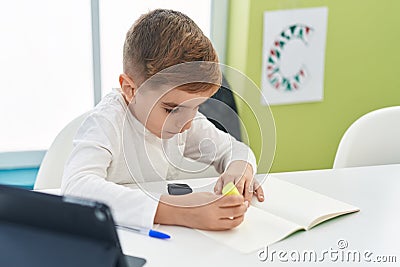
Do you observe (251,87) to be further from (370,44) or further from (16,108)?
(370,44)

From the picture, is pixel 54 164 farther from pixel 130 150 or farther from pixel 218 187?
pixel 218 187

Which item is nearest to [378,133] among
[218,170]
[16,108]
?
[218,170]

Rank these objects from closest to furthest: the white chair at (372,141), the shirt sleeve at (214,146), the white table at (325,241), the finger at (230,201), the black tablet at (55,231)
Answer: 1. the black tablet at (55,231)
2. the white table at (325,241)
3. the finger at (230,201)
4. the shirt sleeve at (214,146)
5. the white chair at (372,141)

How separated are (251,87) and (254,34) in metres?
1.24

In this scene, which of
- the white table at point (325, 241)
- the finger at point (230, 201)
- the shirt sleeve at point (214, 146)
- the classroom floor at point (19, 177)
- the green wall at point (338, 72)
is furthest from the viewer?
the green wall at point (338, 72)

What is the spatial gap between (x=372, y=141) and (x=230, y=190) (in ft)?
2.00

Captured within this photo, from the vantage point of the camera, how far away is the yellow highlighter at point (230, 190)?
3.75ft

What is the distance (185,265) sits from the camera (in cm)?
98

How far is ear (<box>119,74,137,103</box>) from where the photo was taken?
121cm

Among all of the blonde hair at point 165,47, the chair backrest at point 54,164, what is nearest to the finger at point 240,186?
the blonde hair at point 165,47

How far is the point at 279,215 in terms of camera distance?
1171 millimetres

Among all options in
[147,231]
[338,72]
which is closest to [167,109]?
[147,231]

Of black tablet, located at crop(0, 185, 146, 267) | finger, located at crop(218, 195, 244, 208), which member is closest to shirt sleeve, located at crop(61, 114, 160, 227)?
finger, located at crop(218, 195, 244, 208)

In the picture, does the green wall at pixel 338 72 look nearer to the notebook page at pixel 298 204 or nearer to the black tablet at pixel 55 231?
the notebook page at pixel 298 204
